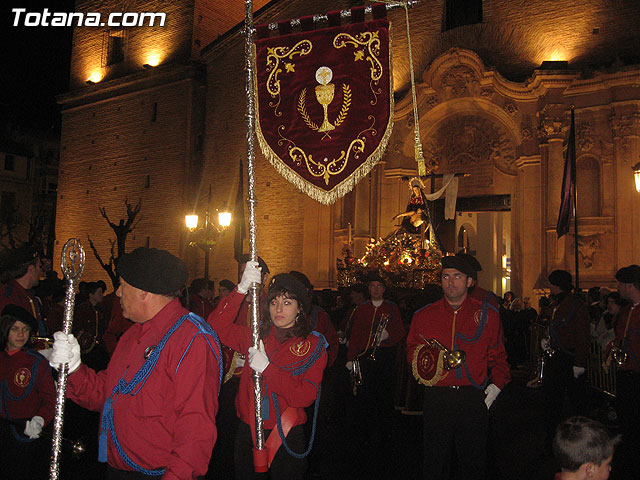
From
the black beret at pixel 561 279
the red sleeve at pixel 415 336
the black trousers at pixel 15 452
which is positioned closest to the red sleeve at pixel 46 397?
the black trousers at pixel 15 452

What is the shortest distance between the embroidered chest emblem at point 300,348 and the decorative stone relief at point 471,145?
15.3 meters

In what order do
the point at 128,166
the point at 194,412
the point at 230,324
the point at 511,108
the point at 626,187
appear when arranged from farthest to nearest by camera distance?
the point at 128,166, the point at 511,108, the point at 626,187, the point at 230,324, the point at 194,412

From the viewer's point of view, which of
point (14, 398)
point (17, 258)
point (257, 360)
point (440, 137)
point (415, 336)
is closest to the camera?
point (257, 360)

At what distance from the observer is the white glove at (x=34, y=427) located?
14.5 ft

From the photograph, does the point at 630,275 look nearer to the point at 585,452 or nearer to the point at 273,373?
the point at 585,452

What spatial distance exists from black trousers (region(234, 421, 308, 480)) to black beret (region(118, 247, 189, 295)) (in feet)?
4.43

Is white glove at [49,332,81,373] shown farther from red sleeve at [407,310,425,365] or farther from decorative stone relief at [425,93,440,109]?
decorative stone relief at [425,93,440,109]

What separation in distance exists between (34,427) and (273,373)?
1.98m

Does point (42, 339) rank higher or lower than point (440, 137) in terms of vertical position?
lower

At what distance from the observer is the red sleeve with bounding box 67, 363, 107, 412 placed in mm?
3307

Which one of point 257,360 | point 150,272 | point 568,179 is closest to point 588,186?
point 568,179

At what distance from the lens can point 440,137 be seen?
19188 mm

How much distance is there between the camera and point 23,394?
15.5 feet

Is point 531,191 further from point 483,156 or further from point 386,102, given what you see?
point 386,102
